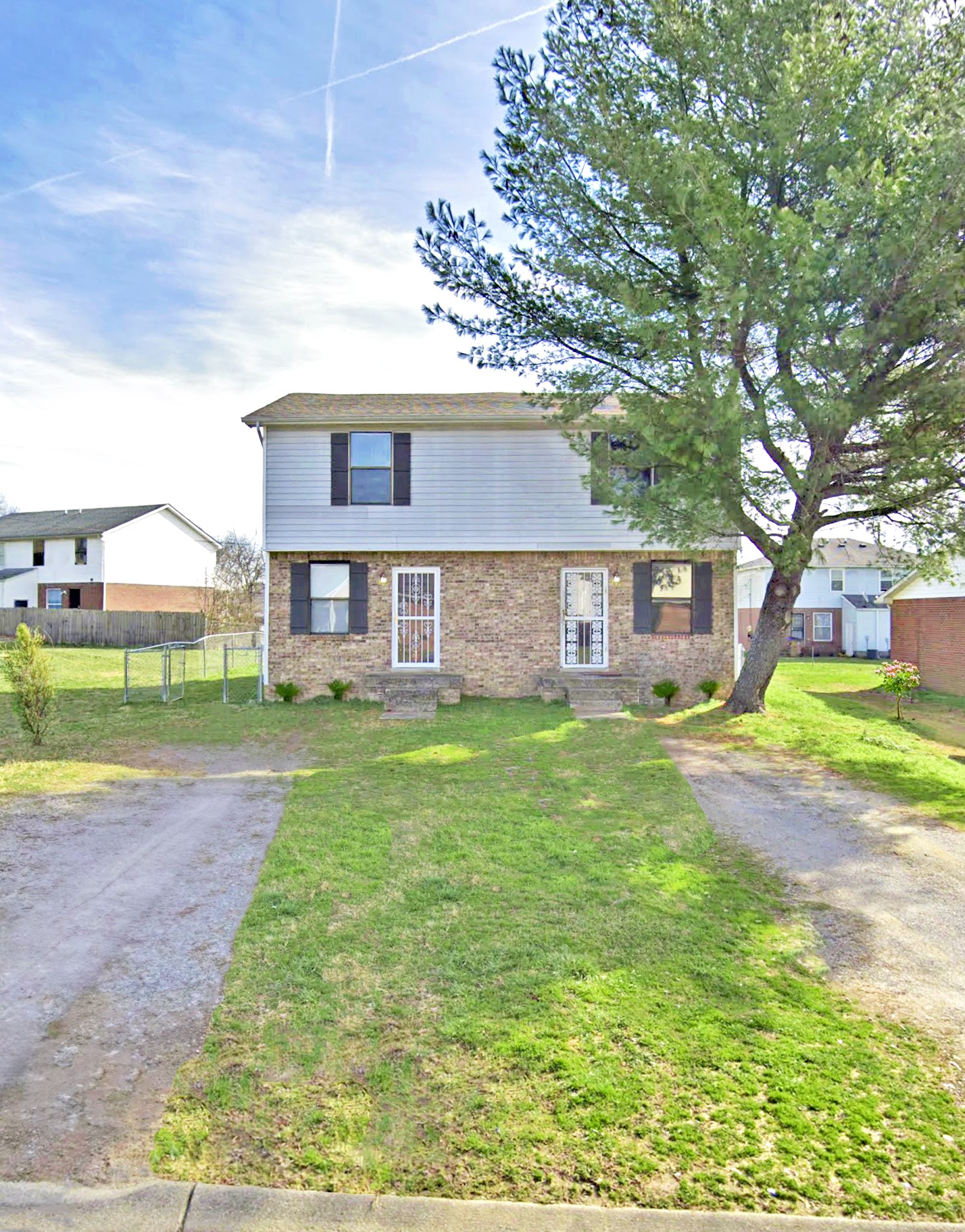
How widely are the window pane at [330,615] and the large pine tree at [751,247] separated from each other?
582cm

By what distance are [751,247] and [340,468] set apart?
27.8 feet

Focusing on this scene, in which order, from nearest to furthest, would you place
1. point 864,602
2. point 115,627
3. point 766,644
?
point 766,644, point 115,627, point 864,602

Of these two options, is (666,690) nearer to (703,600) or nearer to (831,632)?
(703,600)

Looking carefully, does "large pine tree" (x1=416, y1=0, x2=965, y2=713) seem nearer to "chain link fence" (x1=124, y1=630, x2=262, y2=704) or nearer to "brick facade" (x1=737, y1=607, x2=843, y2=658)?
"chain link fence" (x1=124, y1=630, x2=262, y2=704)

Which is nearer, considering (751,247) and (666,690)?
(751,247)

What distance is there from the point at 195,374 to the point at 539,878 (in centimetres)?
1649

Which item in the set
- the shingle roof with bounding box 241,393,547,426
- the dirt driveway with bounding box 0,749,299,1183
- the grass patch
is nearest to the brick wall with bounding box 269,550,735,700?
the shingle roof with bounding box 241,393,547,426

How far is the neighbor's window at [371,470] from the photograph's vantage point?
1484 centimetres

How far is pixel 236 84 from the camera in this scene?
10.4m

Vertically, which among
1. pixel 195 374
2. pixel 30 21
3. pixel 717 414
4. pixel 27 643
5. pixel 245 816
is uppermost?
pixel 30 21

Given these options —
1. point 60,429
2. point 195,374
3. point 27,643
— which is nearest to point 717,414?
point 27,643

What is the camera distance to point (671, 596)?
1490cm

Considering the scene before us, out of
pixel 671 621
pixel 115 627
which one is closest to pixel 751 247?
pixel 671 621

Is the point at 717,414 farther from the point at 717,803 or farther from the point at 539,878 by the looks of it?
A: the point at 539,878
